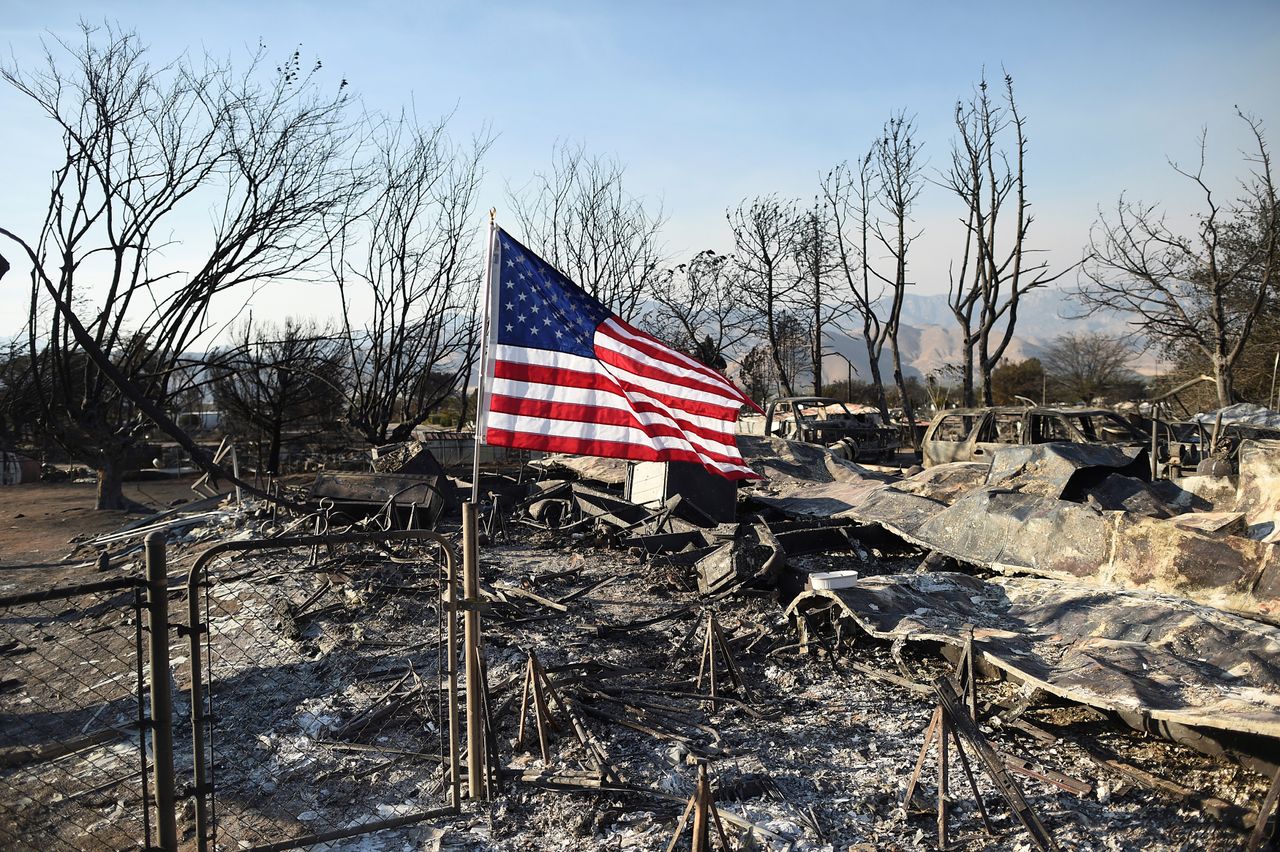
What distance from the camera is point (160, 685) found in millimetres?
3213

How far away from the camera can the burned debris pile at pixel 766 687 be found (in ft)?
13.5

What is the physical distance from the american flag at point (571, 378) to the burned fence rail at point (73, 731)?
6.97 ft

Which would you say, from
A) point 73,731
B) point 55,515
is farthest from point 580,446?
point 55,515

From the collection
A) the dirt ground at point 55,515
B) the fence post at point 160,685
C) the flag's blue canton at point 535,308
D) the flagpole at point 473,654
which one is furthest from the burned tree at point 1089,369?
the fence post at point 160,685

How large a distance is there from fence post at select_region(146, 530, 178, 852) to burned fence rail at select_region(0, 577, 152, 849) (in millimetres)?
50

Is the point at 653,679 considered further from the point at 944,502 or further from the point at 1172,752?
the point at 944,502

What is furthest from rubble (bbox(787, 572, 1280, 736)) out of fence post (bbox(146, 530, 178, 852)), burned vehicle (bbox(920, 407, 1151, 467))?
burned vehicle (bbox(920, 407, 1151, 467))

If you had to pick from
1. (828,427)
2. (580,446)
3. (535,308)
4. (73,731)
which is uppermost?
(535,308)

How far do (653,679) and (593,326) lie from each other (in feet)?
8.89

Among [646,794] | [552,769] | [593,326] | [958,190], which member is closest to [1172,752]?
[646,794]

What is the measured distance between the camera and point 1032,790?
14.6 feet

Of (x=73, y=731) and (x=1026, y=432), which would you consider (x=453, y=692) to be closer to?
(x=73, y=731)

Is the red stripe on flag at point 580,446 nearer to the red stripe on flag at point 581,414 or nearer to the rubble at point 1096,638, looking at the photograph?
the red stripe on flag at point 581,414

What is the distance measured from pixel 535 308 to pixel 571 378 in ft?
1.55
